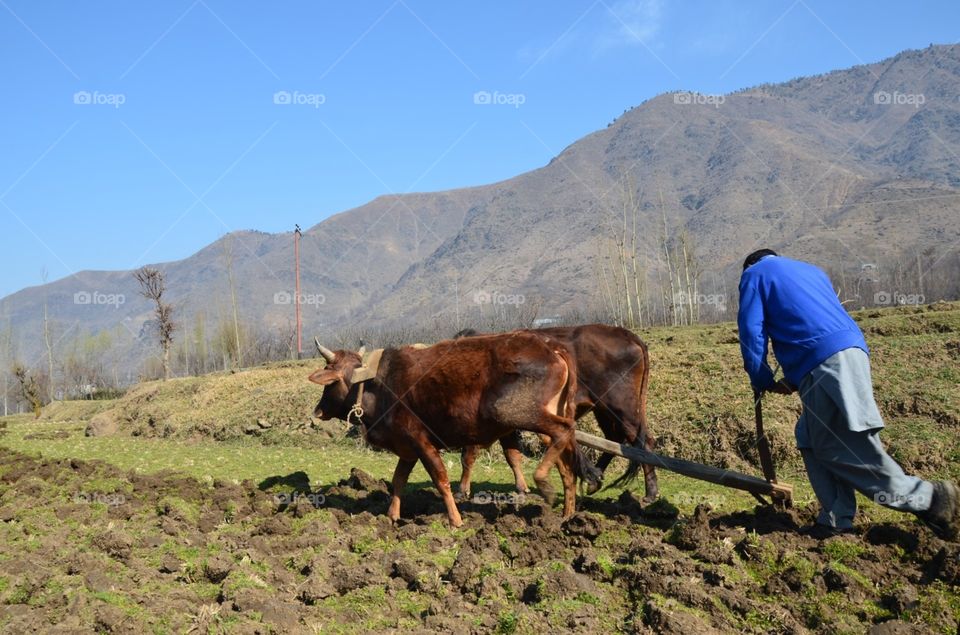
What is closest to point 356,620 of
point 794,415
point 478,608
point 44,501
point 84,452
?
point 478,608

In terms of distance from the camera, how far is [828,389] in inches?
272

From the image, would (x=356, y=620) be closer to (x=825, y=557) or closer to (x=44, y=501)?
(x=825, y=557)

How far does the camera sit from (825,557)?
6547 mm

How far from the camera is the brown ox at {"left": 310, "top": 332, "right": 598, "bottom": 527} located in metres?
9.16

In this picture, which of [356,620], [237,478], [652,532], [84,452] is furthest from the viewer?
[84,452]

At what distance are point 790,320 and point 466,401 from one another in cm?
383

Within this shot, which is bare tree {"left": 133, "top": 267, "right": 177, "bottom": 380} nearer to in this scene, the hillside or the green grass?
the hillside

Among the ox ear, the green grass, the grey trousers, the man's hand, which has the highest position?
the ox ear

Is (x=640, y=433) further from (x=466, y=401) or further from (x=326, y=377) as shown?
(x=326, y=377)

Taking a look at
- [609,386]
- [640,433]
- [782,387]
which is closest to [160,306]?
[609,386]

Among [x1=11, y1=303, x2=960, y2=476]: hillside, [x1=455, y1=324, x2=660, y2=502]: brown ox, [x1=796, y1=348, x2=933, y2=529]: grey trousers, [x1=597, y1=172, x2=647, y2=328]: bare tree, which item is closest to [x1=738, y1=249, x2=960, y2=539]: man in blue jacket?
[x1=796, y1=348, x2=933, y2=529]: grey trousers

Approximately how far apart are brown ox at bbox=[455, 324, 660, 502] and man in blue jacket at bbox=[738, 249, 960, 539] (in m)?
3.83

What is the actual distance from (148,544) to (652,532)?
17.1 ft

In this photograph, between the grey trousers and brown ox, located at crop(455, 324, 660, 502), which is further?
brown ox, located at crop(455, 324, 660, 502)
